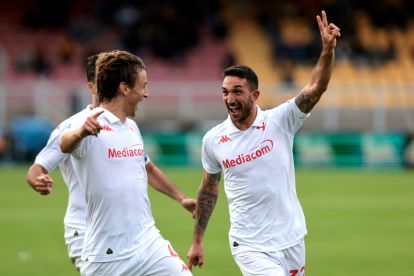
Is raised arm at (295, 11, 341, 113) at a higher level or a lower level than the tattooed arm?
higher

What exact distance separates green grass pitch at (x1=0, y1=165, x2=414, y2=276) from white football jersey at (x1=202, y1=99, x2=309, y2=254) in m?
4.83

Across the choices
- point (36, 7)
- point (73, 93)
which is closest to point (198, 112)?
point (73, 93)

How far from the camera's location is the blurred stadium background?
29.9 meters

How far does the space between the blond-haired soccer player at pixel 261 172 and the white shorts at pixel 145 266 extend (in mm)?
902

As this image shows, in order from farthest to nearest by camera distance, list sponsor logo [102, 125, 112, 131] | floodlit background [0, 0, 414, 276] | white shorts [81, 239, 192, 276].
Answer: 1. floodlit background [0, 0, 414, 276]
2. sponsor logo [102, 125, 112, 131]
3. white shorts [81, 239, 192, 276]

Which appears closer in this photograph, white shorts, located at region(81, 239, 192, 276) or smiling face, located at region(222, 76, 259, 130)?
white shorts, located at region(81, 239, 192, 276)

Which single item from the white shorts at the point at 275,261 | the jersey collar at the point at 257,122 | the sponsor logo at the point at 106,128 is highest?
the sponsor logo at the point at 106,128

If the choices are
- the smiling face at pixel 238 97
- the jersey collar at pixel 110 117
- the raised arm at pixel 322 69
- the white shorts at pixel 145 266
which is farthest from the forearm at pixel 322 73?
the white shorts at pixel 145 266

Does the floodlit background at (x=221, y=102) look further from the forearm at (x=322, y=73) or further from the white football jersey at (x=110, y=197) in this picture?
the white football jersey at (x=110, y=197)

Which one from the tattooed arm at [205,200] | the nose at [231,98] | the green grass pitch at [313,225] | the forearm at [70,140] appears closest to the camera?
the forearm at [70,140]

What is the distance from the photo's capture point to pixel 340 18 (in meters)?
37.9

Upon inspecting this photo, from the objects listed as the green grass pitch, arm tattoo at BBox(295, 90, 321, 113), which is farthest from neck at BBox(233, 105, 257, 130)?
the green grass pitch

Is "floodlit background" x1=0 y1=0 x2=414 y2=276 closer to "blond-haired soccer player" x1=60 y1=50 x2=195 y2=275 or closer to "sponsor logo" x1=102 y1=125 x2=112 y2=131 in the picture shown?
"blond-haired soccer player" x1=60 y1=50 x2=195 y2=275

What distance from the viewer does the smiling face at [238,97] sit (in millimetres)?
7793
